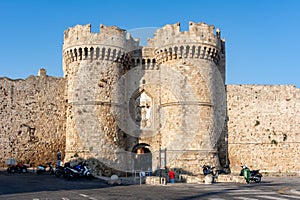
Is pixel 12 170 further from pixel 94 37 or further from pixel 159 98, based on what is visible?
pixel 159 98

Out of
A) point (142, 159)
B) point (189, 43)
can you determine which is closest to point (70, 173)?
point (142, 159)

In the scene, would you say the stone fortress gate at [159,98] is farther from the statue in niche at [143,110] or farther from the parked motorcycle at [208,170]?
the statue in niche at [143,110]

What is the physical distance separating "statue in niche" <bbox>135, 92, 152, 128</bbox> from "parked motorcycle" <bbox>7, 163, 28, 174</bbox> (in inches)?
252

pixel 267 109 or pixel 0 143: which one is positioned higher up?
pixel 267 109

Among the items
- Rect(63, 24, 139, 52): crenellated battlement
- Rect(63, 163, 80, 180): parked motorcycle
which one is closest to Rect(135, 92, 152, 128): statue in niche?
Rect(63, 24, 139, 52): crenellated battlement

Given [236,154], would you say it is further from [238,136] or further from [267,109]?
[267,109]

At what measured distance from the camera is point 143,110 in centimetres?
2316

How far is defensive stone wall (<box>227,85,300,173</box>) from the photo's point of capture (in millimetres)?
24156

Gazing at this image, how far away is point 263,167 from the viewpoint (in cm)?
2419

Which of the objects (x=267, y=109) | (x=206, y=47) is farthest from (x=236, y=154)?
(x=206, y=47)

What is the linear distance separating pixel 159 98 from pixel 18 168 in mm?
8024

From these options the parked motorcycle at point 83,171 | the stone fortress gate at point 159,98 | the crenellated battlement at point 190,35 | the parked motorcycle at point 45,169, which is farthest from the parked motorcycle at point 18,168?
the crenellated battlement at point 190,35

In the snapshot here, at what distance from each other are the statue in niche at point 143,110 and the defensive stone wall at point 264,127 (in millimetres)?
4809

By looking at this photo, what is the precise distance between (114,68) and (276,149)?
1073 cm
